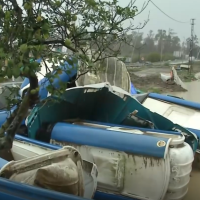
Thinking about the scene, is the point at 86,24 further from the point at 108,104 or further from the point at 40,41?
the point at 108,104

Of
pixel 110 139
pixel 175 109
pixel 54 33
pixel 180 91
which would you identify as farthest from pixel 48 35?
pixel 180 91

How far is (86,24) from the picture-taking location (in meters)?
2.72

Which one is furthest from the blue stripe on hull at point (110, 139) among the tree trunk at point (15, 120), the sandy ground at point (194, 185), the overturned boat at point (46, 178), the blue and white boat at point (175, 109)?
the blue and white boat at point (175, 109)

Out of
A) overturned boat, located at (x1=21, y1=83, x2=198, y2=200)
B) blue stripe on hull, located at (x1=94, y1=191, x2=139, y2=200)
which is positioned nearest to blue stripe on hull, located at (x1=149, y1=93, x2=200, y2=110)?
overturned boat, located at (x1=21, y1=83, x2=198, y2=200)

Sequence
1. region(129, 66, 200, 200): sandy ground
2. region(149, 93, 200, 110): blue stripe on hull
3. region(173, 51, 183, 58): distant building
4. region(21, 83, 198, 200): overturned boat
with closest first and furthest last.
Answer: region(21, 83, 198, 200): overturned boat
region(129, 66, 200, 200): sandy ground
region(149, 93, 200, 110): blue stripe on hull
region(173, 51, 183, 58): distant building

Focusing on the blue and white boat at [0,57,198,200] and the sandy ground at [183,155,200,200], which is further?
the sandy ground at [183,155,200,200]

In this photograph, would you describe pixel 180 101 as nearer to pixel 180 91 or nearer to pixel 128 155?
pixel 128 155

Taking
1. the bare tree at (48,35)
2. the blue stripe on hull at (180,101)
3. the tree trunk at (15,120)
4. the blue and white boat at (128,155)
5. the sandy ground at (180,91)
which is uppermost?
the bare tree at (48,35)

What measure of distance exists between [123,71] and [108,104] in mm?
809

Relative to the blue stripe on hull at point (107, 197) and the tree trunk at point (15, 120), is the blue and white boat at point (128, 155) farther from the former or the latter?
the tree trunk at point (15, 120)

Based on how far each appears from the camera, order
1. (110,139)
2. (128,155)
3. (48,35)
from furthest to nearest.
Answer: (110,139) < (128,155) < (48,35)

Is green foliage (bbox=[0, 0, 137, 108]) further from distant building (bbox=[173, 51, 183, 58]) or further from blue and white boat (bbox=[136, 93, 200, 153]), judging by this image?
distant building (bbox=[173, 51, 183, 58])

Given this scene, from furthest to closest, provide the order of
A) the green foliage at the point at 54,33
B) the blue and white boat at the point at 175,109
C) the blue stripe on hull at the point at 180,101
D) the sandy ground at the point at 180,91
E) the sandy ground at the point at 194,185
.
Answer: the blue stripe on hull at the point at 180,101 < the blue and white boat at the point at 175,109 < the sandy ground at the point at 180,91 < the sandy ground at the point at 194,185 < the green foliage at the point at 54,33

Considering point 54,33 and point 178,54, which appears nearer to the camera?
point 54,33
